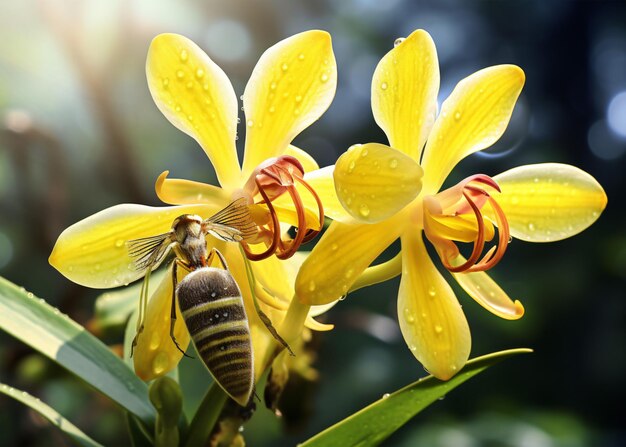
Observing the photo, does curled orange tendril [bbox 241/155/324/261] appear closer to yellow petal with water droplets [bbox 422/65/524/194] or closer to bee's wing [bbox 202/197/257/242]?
bee's wing [bbox 202/197/257/242]

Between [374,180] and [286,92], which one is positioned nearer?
[374,180]

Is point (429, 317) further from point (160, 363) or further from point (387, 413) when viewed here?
point (160, 363)

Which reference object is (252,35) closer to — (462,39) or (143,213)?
(462,39)

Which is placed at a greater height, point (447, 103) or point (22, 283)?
point (447, 103)

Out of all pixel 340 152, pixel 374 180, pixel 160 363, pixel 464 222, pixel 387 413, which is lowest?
pixel 340 152

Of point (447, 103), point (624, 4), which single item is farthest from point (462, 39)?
point (447, 103)

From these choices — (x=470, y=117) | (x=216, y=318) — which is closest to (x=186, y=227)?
(x=216, y=318)
